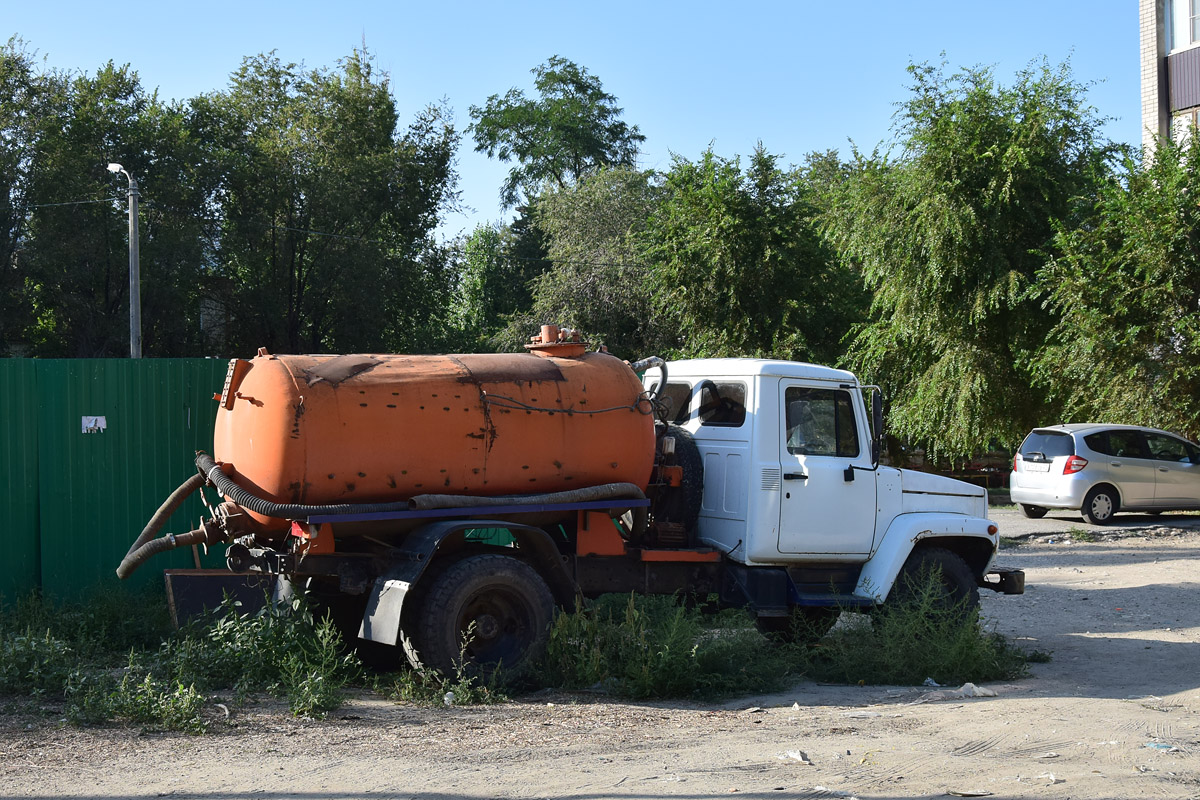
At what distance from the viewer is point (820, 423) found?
28.7 feet

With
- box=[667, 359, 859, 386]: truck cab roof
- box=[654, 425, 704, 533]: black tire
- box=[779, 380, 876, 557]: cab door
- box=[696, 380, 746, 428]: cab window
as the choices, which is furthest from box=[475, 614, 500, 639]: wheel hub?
box=[667, 359, 859, 386]: truck cab roof

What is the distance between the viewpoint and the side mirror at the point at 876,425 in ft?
27.9

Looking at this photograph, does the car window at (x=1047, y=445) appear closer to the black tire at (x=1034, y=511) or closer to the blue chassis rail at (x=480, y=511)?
the black tire at (x=1034, y=511)

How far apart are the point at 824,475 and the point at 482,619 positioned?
288 cm

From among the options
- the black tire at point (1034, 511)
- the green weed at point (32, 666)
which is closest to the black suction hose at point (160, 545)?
the green weed at point (32, 666)

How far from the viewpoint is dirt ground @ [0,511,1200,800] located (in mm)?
5223

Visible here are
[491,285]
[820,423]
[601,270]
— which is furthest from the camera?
[491,285]

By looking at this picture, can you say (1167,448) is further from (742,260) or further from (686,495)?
(686,495)

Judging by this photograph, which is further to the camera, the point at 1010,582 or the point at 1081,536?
the point at 1081,536

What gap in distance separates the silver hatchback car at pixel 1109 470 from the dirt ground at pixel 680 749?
11.6 metres

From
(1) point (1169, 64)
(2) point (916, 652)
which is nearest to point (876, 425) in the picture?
(2) point (916, 652)

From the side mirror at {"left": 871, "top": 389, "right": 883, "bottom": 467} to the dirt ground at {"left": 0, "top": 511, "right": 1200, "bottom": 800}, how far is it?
71.0 inches

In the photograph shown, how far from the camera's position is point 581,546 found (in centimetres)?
798

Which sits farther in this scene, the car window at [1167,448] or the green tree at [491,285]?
the green tree at [491,285]
